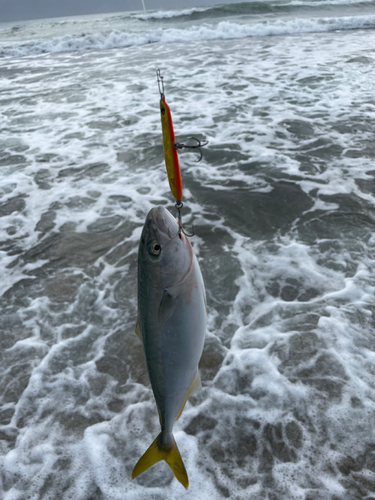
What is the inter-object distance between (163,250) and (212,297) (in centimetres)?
268

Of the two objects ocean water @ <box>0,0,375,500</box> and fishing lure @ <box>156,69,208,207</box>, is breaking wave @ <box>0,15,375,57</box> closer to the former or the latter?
ocean water @ <box>0,0,375,500</box>

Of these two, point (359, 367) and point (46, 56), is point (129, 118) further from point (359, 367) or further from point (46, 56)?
point (46, 56)

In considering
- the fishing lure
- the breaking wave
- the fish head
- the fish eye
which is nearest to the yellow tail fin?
the fish head

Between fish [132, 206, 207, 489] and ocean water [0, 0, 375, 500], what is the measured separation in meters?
1.14

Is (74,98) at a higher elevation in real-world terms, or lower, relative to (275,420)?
higher

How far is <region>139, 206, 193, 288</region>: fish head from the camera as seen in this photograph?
5.52 ft

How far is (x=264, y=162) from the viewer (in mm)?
7012

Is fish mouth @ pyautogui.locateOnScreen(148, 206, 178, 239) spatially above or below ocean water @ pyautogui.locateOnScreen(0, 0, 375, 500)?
above

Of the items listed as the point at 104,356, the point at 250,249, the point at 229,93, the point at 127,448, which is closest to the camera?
the point at 127,448

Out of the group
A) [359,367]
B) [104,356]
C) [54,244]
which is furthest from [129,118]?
[359,367]

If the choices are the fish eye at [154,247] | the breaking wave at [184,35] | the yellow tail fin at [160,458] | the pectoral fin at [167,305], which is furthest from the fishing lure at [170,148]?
the breaking wave at [184,35]

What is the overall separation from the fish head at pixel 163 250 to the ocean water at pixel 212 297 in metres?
1.84

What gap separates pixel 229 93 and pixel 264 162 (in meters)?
5.06

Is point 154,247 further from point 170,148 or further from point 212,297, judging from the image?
point 212,297
